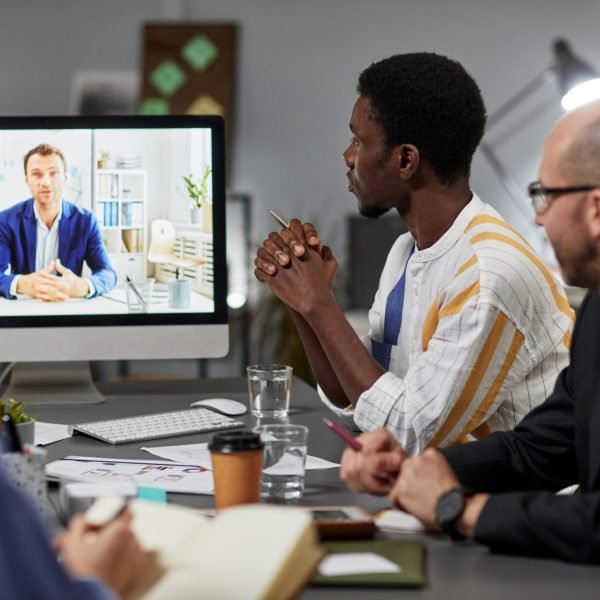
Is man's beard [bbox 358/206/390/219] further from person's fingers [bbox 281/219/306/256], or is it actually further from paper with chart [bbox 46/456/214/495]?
paper with chart [bbox 46/456/214/495]

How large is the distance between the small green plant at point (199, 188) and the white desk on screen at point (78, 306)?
0.70 ft

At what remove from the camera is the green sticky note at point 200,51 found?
17.1ft

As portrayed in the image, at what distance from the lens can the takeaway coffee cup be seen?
1.33 metres

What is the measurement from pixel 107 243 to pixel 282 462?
2.93 ft

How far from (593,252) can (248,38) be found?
4.10 meters

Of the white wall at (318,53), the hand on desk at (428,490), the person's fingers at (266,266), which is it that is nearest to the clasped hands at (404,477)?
the hand on desk at (428,490)

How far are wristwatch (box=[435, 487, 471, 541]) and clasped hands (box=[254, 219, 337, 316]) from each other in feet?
2.42

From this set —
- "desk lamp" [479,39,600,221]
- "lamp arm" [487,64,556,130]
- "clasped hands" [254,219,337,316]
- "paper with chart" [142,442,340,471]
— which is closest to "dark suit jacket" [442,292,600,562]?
"paper with chart" [142,442,340,471]

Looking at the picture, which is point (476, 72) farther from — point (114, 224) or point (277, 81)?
point (114, 224)

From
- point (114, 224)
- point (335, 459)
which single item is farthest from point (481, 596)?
point (114, 224)

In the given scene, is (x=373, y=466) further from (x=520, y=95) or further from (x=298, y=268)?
(x=520, y=95)

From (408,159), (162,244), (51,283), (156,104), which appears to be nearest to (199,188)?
(162,244)

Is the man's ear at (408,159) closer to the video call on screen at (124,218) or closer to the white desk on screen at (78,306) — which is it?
the video call on screen at (124,218)

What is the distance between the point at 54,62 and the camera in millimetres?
5293
